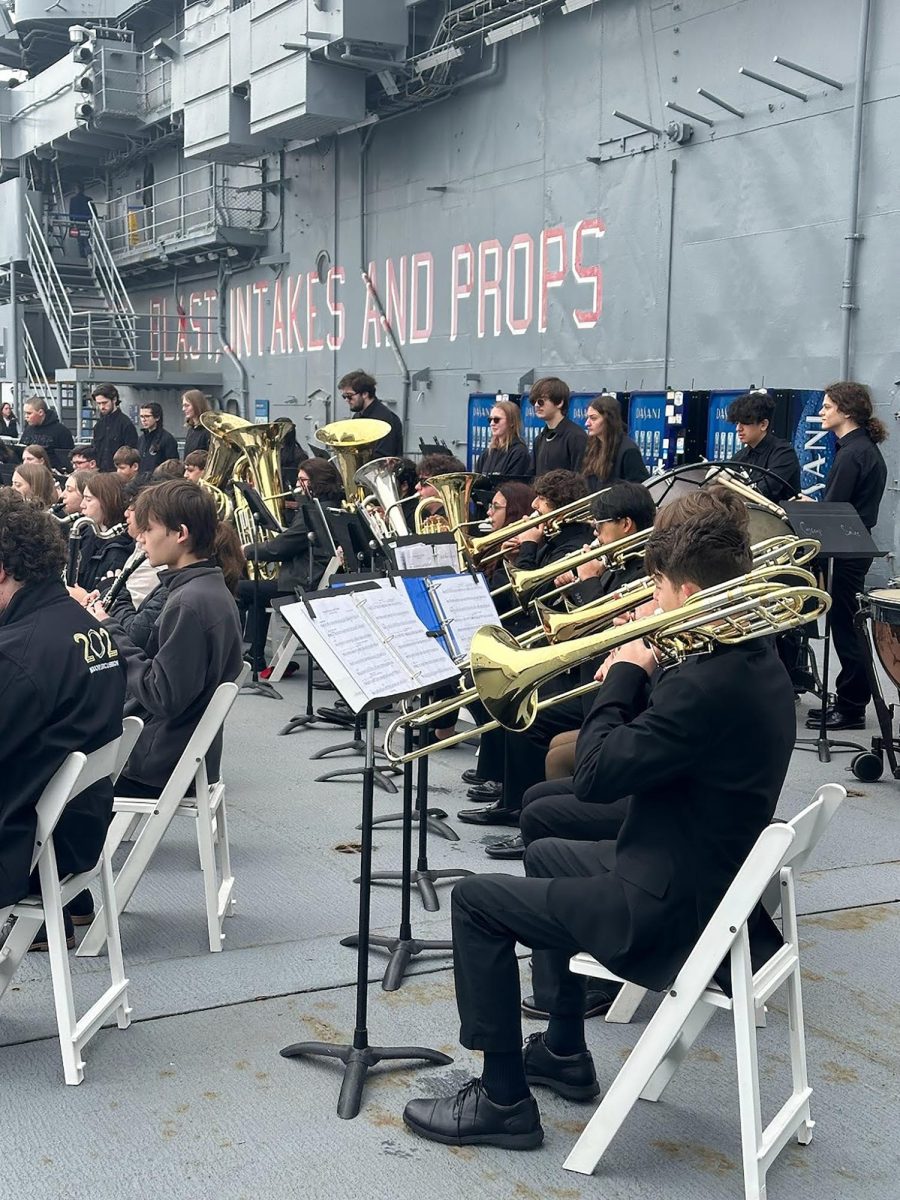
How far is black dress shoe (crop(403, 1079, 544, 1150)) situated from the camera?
3115mm

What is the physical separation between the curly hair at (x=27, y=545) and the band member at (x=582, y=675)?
2.12 m

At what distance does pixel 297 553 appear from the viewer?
8.98 m

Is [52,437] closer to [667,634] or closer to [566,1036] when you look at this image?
[566,1036]

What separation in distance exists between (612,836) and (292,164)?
1731 centimetres

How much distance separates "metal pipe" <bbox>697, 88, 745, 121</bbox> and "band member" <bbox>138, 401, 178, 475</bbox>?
639 cm

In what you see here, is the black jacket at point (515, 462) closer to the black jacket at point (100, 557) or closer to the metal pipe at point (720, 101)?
the black jacket at point (100, 557)

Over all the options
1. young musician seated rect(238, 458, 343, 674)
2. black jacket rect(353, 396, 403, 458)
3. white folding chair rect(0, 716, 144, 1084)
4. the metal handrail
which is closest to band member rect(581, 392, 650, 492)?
black jacket rect(353, 396, 403, 458)

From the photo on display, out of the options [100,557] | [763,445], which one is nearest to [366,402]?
[763,445]

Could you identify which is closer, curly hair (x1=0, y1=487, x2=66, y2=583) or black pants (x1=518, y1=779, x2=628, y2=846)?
curly hair (x1=0, y1=487, x2=66, y2=583)

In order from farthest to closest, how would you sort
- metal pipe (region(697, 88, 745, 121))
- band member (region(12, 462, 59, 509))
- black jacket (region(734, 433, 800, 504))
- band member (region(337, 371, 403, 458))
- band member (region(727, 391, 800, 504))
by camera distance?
metal pipe (region(697, 88, 745, 121)), band member (region(337, 371, 403, 458)), band member (region(12, 462, 59, 509)), band member (region(727, 391, 800, 504)), black jacket (region(734, 433, 800, 504))

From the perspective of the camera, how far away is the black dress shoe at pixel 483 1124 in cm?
312

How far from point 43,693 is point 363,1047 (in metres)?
1.29

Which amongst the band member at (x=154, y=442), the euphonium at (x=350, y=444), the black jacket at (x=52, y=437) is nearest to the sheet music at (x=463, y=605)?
the euphonium at (x=350, y=444)

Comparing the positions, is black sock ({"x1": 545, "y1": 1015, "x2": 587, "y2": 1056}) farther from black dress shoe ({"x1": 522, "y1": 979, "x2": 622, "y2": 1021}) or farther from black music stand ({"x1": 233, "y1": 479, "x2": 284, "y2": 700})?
black music stand ({"x1": 233, "y1": 479, "x2": 284, "y2": 700})
